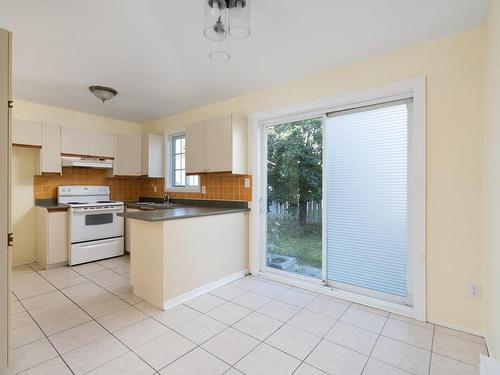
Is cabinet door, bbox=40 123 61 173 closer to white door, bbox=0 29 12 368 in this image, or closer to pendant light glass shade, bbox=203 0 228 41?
white door, bbox=0 29 12 368

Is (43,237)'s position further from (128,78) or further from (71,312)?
(128,78)

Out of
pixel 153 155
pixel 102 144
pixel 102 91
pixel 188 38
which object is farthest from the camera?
pixel 153 155

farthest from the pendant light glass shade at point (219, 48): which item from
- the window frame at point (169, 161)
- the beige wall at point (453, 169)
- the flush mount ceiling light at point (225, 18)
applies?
the window frame at point (169, 161)

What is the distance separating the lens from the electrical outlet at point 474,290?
191 cm

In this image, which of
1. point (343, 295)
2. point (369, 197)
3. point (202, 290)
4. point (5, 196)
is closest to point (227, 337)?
point (202, 290)

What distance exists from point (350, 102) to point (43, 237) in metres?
4.25

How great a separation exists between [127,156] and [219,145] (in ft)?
6.74

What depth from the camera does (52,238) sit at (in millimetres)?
3523

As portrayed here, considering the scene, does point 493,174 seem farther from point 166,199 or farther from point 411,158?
point 166,199

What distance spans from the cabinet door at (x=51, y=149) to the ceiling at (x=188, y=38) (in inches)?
24.2

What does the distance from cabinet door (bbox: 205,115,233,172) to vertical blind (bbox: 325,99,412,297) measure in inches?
45.2

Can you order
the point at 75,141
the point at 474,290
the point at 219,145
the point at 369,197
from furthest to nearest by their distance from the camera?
the point at 75,141 < the point at 219,145 < the point at 369,197 < the point at 474,290

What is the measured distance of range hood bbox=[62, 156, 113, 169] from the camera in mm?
3791

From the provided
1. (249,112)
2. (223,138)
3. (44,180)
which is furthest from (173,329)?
(44,180)
